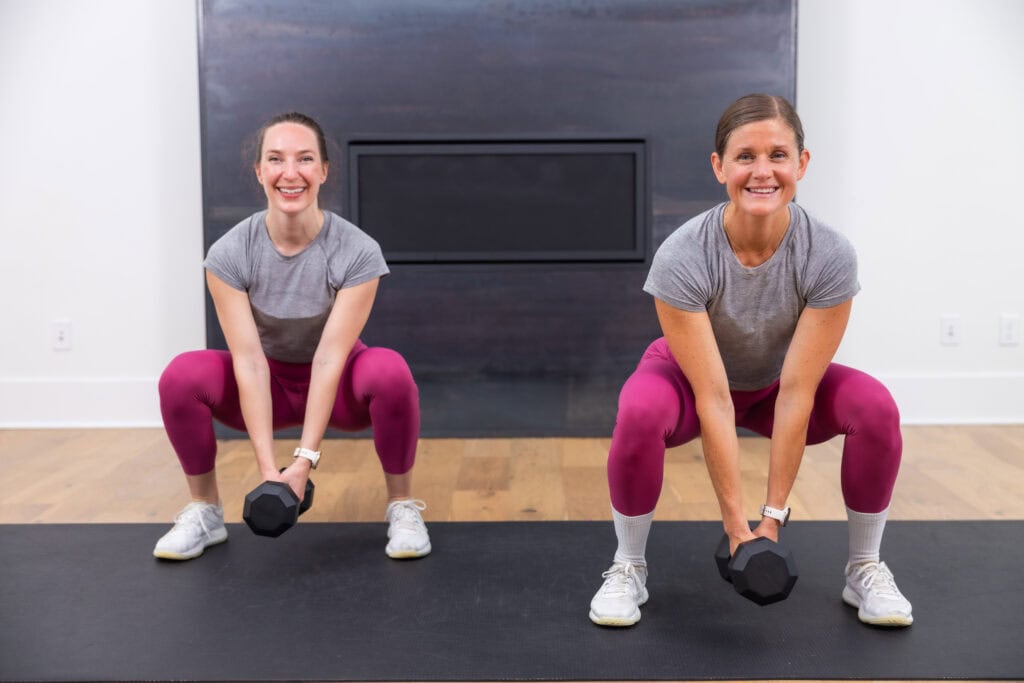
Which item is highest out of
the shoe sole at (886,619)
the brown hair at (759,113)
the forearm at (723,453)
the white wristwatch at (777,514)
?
the brown hair at (759,113)

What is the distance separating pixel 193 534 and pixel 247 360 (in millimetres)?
370

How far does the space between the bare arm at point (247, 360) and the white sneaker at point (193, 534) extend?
217 millimetres

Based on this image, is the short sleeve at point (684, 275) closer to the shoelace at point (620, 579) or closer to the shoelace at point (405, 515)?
the shoelace at point (620, 579)

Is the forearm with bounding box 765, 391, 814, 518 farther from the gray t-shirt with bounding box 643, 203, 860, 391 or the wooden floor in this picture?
the wooden floor

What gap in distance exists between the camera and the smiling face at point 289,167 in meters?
1.90

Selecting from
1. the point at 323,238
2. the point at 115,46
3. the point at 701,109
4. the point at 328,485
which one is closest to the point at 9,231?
the point at 115,46

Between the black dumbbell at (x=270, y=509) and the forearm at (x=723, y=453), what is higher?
the forearm at (x=723, y=453)

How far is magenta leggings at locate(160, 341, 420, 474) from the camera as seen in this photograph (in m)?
1.92

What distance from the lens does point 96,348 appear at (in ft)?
11.0

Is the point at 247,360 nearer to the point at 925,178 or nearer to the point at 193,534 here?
the point at 193,534

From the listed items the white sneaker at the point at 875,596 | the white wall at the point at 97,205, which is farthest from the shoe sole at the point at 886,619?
the white wall at the point at 97,205

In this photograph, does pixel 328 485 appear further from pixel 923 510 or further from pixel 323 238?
pixel 923 510

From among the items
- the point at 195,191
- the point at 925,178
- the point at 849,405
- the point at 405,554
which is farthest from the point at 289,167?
the point at 925,178

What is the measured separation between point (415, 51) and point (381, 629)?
2099mm
